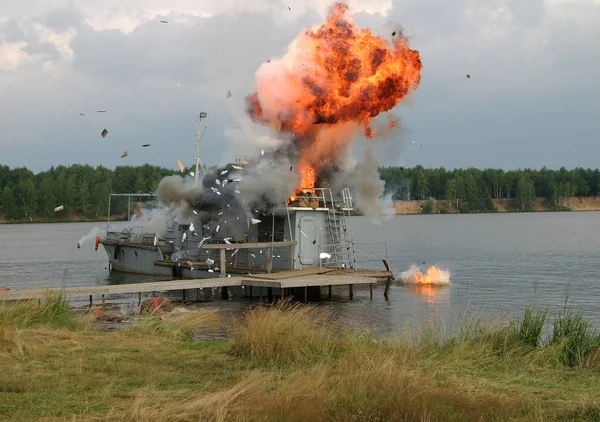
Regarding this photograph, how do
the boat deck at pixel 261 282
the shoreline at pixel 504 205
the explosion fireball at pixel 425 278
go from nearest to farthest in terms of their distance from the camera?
1. the boat deck at pixel 261 282
2. the explosion fireball at pixel 425 278
3. the shoreline at pixel 504 205

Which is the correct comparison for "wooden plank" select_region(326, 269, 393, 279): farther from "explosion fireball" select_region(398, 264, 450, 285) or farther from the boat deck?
"explosion fireball" select_region(398, 264, 450, 285)

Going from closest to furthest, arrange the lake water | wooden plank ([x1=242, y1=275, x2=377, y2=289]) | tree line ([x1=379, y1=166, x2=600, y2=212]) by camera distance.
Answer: wooden plank ([x1=242, y1=275, x2=377, y2=289]) → the lake water → tree line ([x1=379, y1=166, x2=600, y2=212])

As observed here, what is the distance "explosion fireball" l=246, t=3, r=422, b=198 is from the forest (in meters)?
76.4

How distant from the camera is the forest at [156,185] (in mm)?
135500

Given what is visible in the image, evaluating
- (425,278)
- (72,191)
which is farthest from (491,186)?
(425,278)

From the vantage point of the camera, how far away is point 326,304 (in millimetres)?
29703

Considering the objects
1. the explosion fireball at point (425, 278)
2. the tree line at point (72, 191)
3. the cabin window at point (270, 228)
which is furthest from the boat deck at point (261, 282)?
the tree line at point (72, 191)

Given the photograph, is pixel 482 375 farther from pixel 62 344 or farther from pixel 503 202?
pixel 503 202

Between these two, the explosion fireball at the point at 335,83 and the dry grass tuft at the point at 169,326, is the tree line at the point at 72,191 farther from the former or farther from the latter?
the dry grass tuft at the point at 169,326

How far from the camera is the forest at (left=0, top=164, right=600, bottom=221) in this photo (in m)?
136

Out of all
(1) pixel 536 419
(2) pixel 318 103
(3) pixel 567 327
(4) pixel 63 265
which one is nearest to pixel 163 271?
(2) pixel 318 103

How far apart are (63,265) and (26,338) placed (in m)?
44.2

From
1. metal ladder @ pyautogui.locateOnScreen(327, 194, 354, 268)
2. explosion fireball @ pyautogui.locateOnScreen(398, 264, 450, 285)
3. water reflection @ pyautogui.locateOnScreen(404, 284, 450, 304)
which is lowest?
water reflection @ pyautogui.locateOnScreen(404, 284, 450, 304)

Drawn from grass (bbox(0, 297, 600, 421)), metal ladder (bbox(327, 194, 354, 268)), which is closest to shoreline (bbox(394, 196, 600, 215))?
metal ladder (bbox(327, 194, 354, 268))
